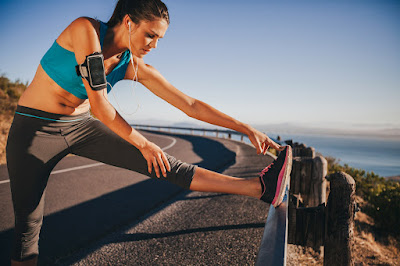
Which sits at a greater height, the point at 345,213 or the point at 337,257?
the point at 345,213

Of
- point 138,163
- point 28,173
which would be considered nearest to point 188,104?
point 138,163

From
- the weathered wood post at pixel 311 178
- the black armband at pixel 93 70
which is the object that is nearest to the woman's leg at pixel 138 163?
the black armband at pixel 93 70

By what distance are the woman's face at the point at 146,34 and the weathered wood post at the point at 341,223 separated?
159cm

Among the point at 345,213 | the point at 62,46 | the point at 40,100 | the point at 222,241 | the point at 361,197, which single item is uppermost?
the point at 62,46

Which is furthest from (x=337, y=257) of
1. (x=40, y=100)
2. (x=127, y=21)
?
(x=40, y=100)

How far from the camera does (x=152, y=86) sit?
225cm

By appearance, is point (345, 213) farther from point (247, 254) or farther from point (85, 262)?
point (85, 262)

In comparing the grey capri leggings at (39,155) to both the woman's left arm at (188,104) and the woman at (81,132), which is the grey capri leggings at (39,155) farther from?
the woman's left arm at (188,104)

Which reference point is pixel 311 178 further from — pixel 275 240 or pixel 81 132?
pixel 81 132

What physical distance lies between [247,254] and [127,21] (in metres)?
2.37

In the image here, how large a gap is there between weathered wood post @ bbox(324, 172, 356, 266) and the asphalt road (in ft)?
2.98

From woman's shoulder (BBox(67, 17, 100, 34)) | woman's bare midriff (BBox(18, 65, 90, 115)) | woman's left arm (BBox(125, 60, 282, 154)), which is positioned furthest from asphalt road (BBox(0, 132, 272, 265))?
woman's shoulder (BBox(67, 17, 100, 34))

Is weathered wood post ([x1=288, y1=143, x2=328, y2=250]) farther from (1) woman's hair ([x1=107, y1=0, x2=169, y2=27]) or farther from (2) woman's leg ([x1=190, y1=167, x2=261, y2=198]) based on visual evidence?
(1) woman's hair ([x1=107, y1=0, x2=169, y2=27])

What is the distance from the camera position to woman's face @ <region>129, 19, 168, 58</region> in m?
1.60
